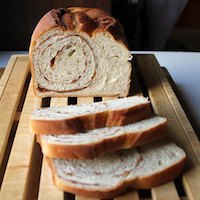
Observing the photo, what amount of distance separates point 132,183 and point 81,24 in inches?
25.1

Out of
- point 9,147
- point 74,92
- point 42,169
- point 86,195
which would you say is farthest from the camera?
point 74,92

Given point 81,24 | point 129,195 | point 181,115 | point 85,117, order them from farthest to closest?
point 81,24 → point 181,115 → point 85,117 → point 129,195

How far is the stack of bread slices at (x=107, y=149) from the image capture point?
1.05 metres

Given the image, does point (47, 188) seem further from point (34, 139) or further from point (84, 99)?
point (84, 99)

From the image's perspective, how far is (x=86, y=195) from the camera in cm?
102

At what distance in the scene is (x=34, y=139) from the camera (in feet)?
4.17

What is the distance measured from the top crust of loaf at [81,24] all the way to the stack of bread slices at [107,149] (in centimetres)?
35

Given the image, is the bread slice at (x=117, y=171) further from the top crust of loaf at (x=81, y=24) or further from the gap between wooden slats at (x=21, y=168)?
the top crust of loaf at (x=81, y=24)

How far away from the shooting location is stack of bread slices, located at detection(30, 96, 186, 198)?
1.05 meters

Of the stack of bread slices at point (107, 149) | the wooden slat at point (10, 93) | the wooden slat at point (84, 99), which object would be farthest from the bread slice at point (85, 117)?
the wooden slat at point (84, 99)

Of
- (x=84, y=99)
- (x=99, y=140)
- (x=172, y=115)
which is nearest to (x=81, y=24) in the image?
(x=84, y=99)

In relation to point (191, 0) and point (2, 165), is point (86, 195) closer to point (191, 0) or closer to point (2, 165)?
point (2, 165)

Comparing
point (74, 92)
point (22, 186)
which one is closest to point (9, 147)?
point (22, 186)

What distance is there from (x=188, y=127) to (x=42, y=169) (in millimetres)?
418
